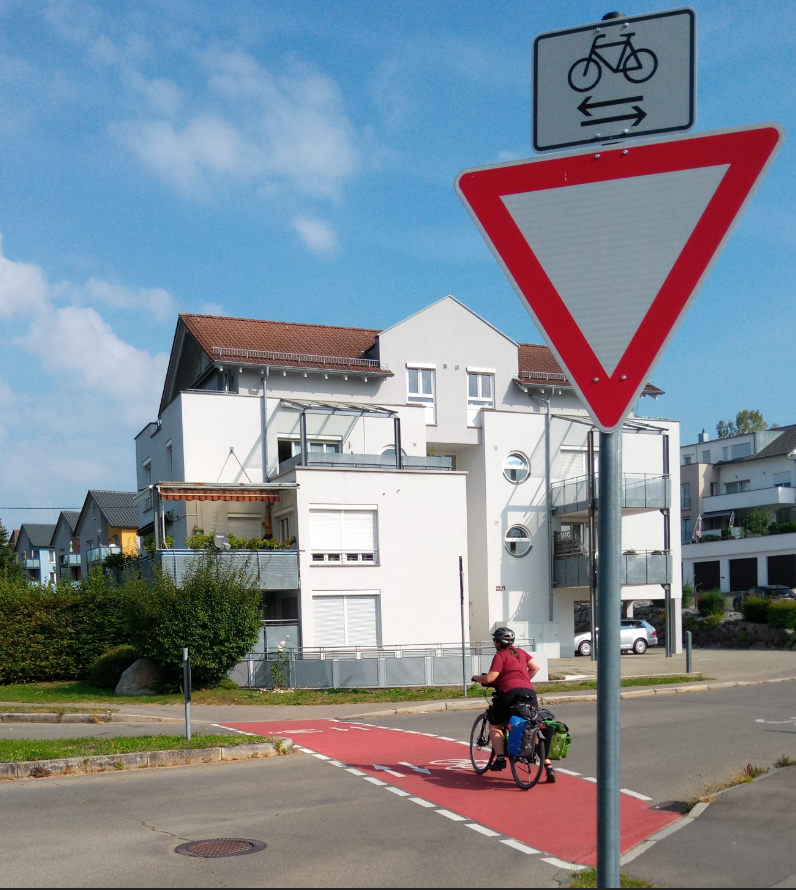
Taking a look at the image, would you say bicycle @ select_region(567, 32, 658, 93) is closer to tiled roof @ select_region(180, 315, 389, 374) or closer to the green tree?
tiled roof @ select_region(180, 315, 389, 374)

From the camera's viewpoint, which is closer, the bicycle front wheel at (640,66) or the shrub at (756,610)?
the bicycle front wheel at (640,66)

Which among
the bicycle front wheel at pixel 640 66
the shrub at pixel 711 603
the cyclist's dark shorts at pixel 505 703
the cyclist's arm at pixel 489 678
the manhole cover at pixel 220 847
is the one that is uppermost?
the bicycle front wheel at pixel 640 66

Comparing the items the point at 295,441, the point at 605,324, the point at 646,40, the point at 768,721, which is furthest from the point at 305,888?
the point at 295,441

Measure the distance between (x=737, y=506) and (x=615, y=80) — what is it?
74356 millimetres

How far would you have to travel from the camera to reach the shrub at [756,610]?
149ft

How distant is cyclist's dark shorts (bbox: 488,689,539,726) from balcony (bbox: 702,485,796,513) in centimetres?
6327

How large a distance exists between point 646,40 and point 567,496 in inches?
1486

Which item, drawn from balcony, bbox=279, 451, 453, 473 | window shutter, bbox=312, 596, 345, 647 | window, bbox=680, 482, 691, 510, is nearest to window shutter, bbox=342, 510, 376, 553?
balcony, bbox=279, 451, 453, 473

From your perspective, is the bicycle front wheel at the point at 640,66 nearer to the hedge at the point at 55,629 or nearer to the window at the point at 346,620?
the hedge at the point at 55,629

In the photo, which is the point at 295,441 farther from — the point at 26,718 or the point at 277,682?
the point at 26,718

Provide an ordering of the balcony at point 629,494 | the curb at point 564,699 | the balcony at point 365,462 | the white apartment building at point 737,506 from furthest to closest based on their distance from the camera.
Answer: the white apartment building at point 737,506 → the balcony at point 629,494 → the balcony at point 365,462 → the curb at point 564,699

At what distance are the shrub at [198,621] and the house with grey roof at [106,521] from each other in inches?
1499

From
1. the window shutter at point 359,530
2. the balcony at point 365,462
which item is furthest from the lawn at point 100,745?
the balcony at point 365,462

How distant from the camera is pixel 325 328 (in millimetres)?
42562
